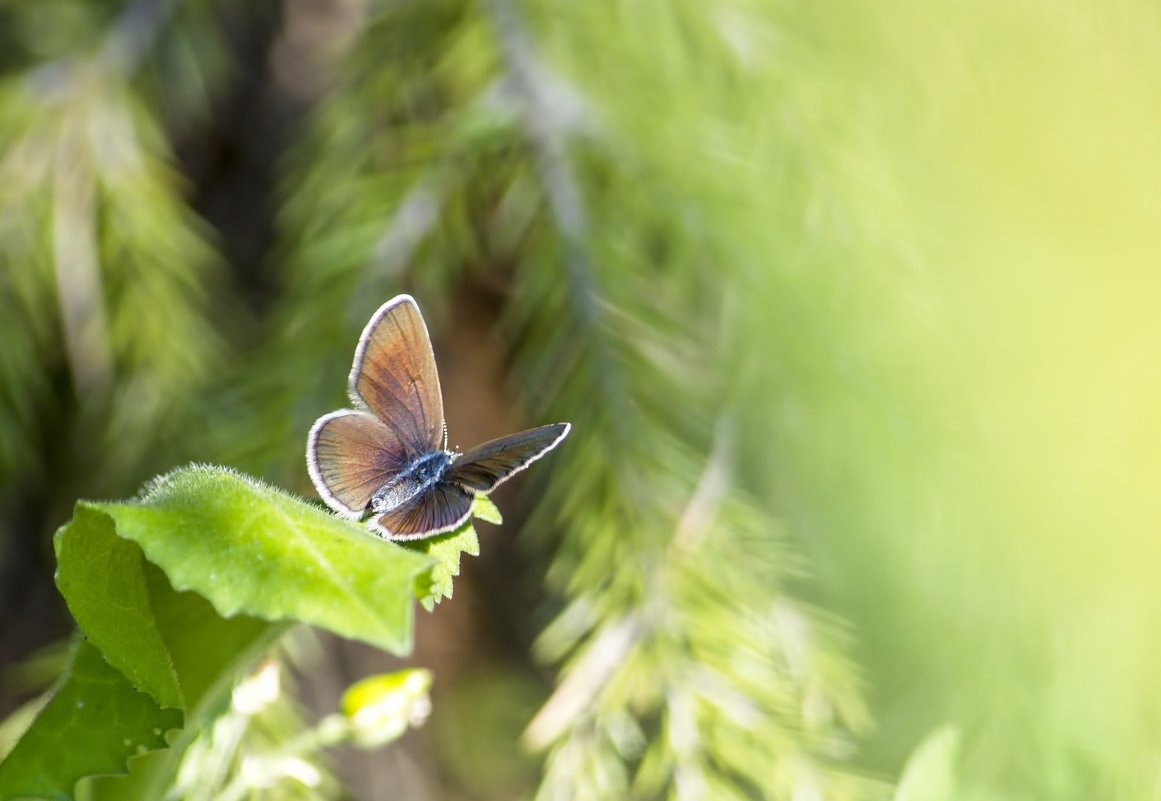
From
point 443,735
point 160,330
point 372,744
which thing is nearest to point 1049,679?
point 372,744

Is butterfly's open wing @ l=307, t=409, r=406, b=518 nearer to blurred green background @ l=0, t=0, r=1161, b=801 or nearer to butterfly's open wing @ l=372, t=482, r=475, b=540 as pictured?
butterfly's open wing @ l=372, t=482, r=475, b=540

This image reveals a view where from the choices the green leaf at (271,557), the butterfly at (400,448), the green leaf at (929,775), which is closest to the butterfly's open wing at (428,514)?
the butterfly at (400,448)

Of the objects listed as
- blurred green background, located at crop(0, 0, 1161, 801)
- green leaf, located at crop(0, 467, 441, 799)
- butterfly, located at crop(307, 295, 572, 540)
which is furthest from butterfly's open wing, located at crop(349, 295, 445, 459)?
blurred green background, located at crop(0, 0, 1161, 801)

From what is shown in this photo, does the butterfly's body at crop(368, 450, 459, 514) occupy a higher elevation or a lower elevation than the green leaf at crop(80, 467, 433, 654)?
lower

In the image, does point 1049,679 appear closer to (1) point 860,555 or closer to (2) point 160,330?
(1) point 860,555

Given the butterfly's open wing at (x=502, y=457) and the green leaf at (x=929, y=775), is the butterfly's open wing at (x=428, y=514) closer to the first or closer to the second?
the butterfly's open wing at (x=502, y=457)
